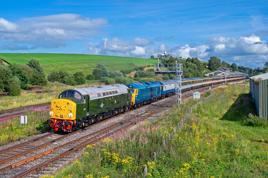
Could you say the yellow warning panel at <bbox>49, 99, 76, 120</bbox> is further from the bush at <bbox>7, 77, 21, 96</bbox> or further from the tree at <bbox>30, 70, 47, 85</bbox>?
the tree at <bbox>30, 70, 47, 85</bbox>

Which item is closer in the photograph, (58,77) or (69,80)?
(69,80)

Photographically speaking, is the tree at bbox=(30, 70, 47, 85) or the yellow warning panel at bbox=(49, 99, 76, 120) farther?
the tree at bbox=(30, 70, 47, 85)

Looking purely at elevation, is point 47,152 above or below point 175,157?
below

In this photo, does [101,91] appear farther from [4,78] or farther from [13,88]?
[4,78]

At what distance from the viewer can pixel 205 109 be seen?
3653 cm

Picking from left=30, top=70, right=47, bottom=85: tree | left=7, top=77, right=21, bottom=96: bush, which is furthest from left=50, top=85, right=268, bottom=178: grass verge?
left=30, top=70, right=47, bottom=85: tree

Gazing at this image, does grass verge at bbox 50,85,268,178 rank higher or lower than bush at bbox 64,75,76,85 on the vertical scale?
lower

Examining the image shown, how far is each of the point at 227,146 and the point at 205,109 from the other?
1689 cm

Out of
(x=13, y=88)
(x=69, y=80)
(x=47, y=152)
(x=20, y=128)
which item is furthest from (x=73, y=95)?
(x=69, y=80)

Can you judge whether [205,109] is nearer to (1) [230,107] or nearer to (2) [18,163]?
(1) [230,107]

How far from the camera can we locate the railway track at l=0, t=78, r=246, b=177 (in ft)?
55.6

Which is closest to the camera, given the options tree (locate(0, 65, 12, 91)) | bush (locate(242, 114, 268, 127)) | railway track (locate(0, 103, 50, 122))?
bush (locate(242, 114, 268, 127))

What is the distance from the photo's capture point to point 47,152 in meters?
20.3

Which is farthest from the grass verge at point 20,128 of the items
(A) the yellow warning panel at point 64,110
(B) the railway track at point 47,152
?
(A) the yellow warning panel at point 64,110
